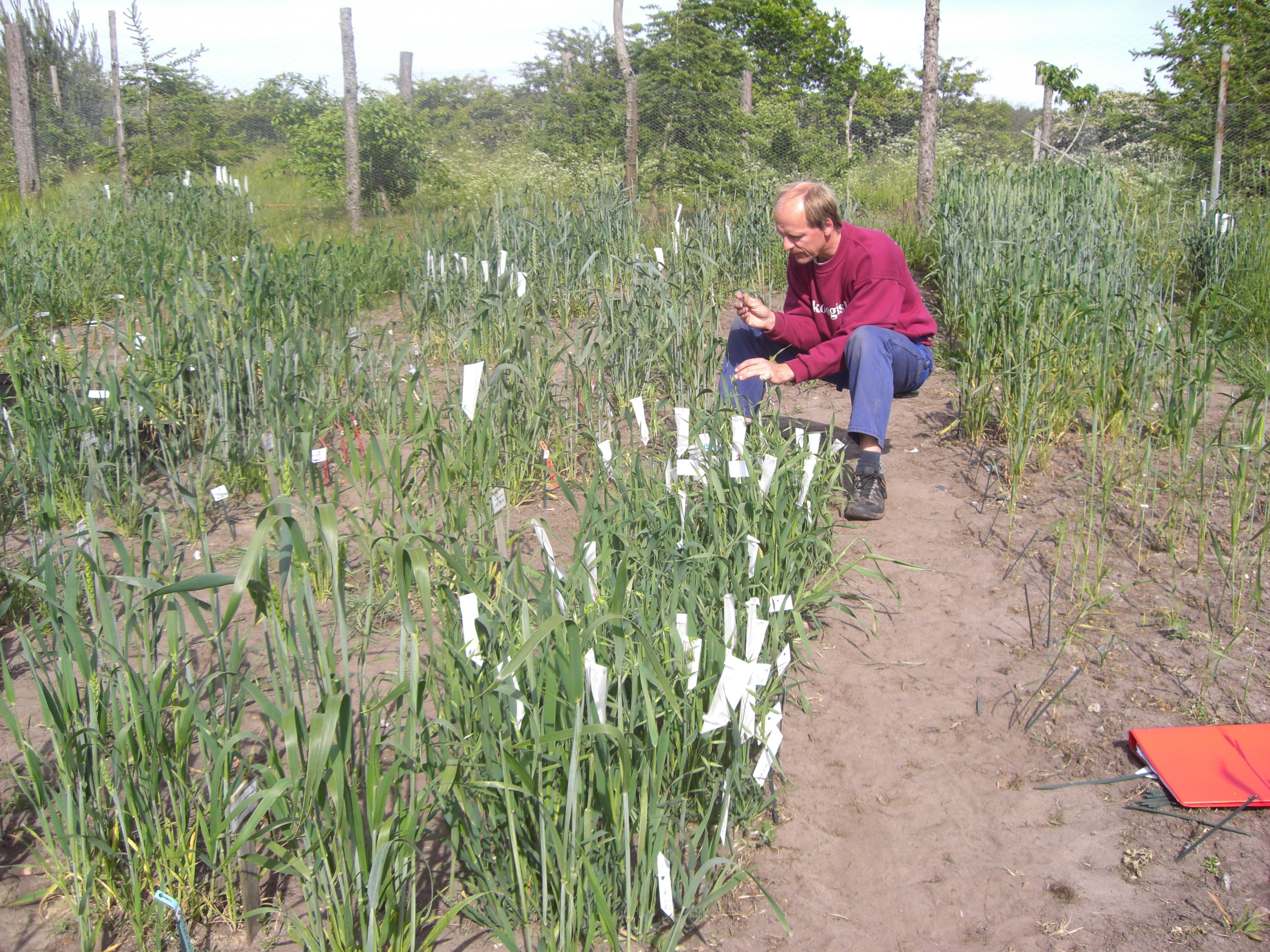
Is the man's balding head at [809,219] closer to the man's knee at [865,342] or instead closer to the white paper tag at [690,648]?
the man's knee at [865,342]

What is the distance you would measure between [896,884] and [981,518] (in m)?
1.49

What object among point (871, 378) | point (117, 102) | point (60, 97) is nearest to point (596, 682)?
point (871, 378)

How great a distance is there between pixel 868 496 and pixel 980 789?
3.90 ft

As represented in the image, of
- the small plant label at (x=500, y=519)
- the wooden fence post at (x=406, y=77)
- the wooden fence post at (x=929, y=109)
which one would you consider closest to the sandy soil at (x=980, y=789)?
the small plant label at (x=500, y=519)

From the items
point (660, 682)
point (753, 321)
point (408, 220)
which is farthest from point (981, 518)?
point (408, 220)

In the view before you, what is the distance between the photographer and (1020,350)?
2.88m

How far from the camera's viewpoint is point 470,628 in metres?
1.32

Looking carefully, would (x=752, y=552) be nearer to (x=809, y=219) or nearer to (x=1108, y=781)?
(x=1108, y=781)

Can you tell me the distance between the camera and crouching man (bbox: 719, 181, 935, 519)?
2793 millimetres

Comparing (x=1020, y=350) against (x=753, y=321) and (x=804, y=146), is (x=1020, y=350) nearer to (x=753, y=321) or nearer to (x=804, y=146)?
(x=753, y=321)

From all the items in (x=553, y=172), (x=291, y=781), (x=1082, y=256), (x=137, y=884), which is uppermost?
(x=553, y=172)

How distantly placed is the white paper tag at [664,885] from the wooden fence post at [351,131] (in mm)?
7032

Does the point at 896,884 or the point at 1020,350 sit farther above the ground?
the point at 1020,350

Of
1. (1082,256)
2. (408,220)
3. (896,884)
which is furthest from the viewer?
(408,220)
